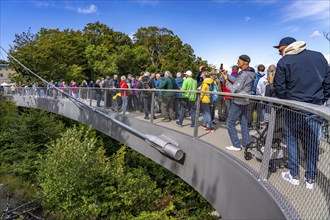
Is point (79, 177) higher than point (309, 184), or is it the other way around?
point (309, 184)

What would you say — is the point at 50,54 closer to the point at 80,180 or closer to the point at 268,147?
the point at 80,180

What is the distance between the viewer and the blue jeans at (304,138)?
2.89 m

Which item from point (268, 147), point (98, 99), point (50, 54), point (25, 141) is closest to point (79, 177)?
point (98, 99)

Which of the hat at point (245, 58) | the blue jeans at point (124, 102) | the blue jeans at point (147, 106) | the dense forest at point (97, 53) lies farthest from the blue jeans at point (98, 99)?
the dense forest at point (97, 53)

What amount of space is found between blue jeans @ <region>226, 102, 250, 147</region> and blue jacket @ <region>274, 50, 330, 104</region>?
1.11 metres

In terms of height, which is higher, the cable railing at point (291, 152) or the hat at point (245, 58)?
the hat at point (245, 58)

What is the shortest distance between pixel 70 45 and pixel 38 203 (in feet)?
109

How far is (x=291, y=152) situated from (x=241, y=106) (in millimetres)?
1638

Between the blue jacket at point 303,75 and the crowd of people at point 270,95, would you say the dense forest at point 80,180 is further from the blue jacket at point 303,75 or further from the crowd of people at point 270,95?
the blue jacket at point 303,75

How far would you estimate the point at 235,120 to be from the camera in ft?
16.8

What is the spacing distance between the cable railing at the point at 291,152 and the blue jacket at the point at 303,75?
32 cm

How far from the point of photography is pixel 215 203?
507 centimetres

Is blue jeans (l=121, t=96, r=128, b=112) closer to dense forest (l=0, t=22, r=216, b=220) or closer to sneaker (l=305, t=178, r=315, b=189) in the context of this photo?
dense forest (l=0, t=22, r=216, b=220)

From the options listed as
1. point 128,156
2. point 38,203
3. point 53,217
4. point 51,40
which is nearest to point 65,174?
point 53,217
